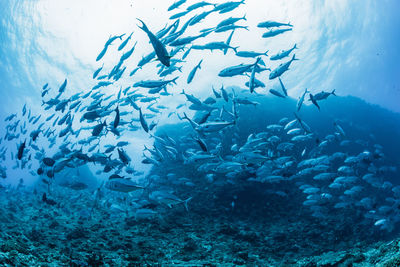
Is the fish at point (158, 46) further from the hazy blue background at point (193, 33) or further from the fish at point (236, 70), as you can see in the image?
the hazy blue background at point (193, 33)

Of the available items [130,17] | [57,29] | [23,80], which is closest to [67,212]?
[130,17]

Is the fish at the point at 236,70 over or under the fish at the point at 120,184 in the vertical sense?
over

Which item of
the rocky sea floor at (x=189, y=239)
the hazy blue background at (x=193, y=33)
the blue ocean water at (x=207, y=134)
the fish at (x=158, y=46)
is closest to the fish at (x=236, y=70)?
the blue ocean water at (x=207, y=134)

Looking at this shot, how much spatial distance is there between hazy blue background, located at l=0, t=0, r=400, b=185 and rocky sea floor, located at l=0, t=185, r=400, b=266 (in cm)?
1532

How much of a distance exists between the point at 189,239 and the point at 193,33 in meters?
20.3

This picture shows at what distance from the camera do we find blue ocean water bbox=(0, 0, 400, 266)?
5832 millimetres

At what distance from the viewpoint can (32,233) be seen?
6012 millimetres

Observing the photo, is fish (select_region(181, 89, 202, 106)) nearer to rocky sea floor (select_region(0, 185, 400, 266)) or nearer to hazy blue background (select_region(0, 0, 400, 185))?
rocky sea floor (select_region(0, 185, 400, 266))

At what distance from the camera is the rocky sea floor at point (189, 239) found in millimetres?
4234

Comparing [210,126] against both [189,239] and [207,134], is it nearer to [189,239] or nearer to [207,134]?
[207,134]

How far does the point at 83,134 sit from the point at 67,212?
4593 centimetres

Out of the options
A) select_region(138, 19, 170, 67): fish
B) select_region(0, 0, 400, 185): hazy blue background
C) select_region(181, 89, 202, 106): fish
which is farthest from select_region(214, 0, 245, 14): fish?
select_region(0, 0, 400, 185): hazy blue background

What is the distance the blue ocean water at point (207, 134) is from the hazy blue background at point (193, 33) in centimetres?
15

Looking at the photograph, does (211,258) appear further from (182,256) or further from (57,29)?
(57,29)
